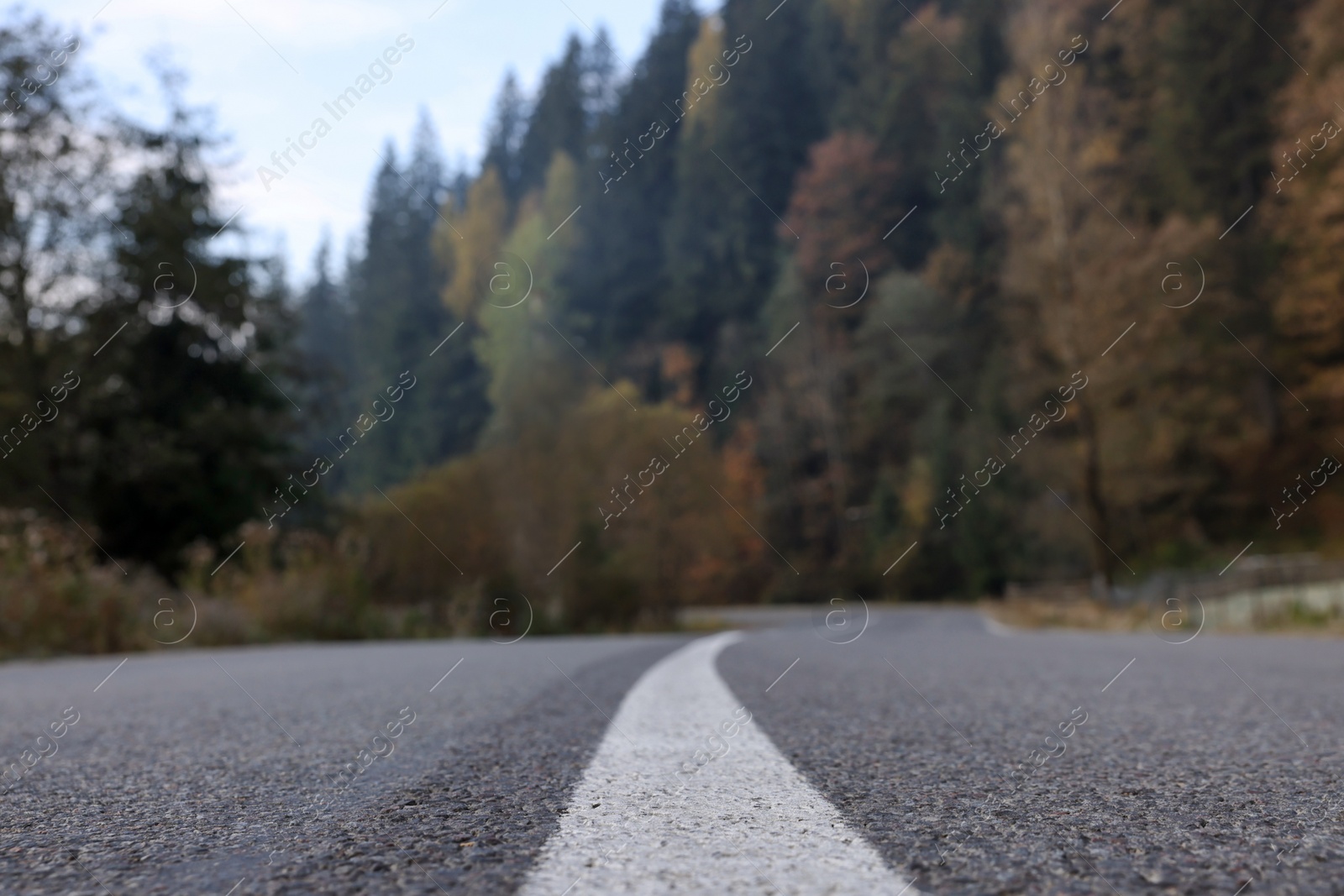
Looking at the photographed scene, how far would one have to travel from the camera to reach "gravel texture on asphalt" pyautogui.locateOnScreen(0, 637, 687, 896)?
4.14 ft

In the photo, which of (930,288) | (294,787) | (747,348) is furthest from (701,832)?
(747,348)

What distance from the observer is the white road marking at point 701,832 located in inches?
45.8

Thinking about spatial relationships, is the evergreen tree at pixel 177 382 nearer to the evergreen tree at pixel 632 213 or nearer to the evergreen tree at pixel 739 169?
the evergreen tree at pixel 632 213

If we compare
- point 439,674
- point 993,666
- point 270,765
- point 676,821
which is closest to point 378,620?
point 439,674

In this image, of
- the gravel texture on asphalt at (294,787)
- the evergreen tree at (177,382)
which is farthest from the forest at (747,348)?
the gravel texture on asphalt at (294,787)

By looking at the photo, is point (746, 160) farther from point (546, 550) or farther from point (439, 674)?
point (439, 674)

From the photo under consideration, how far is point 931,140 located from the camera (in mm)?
49375

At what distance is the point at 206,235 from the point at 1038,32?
1773 centimetres

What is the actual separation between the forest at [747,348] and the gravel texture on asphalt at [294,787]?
7183 mm

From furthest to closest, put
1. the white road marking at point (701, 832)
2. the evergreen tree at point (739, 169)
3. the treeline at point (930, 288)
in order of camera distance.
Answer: the evergreen tree at point (739, 169)
the treeline at point (930, 288)
the white road marking at point (701, 832)

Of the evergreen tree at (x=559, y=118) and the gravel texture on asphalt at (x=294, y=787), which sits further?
the evergreen tree at (x=559, y=118)

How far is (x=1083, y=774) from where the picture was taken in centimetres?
200

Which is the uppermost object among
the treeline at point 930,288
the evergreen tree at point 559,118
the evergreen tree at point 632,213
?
the evergreen tree at point 559,118

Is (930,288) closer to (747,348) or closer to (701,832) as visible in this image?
(747,348)
